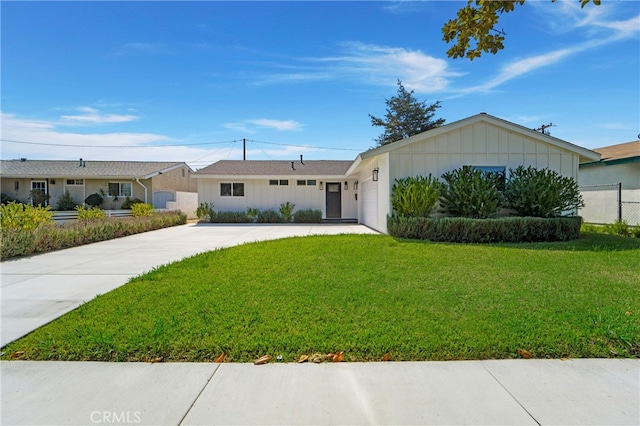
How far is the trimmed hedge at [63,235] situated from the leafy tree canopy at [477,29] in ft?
32.3

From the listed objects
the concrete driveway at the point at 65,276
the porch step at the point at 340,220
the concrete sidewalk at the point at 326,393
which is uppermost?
the porch step at the point at 340,220

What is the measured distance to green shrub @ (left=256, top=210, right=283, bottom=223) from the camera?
1778cm

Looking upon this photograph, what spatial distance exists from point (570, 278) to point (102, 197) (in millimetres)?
25405

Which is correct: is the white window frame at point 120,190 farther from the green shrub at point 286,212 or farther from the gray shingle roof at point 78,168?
the green shrub at point 286,212

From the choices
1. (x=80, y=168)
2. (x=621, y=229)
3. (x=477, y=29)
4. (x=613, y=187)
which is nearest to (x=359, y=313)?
(x=477, y=29)

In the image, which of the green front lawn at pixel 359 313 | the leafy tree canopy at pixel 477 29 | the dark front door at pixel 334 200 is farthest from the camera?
the dark front door at pixel 334 200

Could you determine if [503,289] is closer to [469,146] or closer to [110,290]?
[110,290]

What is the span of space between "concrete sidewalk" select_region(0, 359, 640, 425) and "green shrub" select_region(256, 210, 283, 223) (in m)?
15.0

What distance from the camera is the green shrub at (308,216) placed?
17641mm

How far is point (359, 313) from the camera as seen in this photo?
3.67m

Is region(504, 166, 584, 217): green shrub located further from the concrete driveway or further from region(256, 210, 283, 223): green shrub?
region(256, 210, 283, 223): green shrub

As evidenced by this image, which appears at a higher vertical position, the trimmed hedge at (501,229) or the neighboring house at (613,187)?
the neighboring house at (613,187)

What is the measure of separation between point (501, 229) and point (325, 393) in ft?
28.5

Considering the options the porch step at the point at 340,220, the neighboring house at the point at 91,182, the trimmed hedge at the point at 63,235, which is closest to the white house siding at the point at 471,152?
the porch step at the point at 340,220
